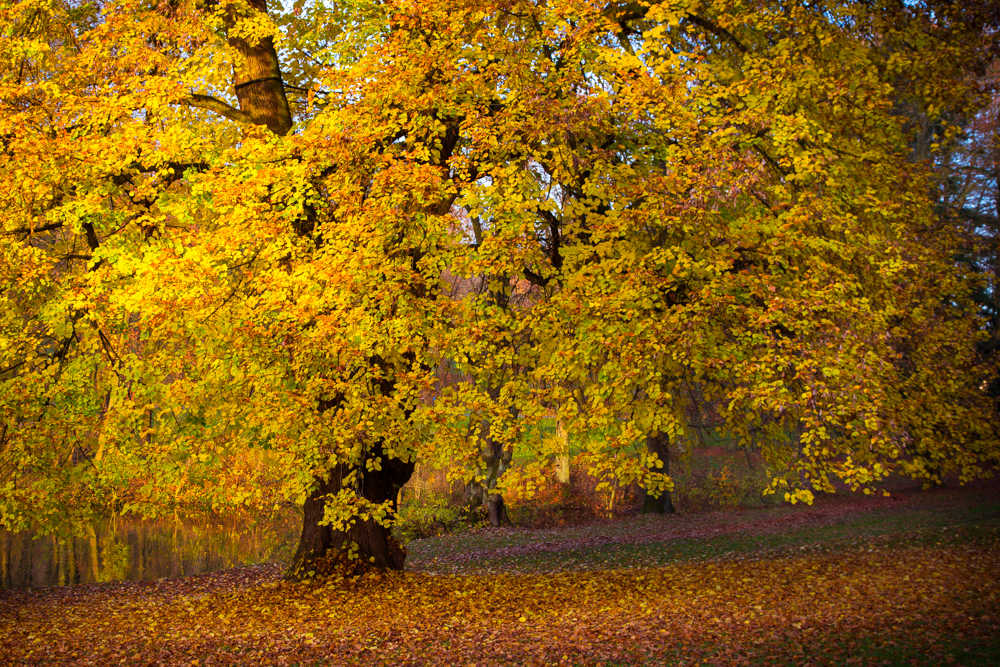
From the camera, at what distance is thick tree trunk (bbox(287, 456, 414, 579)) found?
45.1 feet

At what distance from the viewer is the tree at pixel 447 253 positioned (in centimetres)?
1081

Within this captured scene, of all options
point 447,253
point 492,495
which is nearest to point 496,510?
point 492,495

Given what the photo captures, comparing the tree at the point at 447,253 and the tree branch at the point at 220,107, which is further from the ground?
the tree branch at the point at 220,107

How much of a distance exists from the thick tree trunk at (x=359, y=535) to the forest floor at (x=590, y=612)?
1.49ft

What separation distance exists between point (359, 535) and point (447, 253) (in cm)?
538

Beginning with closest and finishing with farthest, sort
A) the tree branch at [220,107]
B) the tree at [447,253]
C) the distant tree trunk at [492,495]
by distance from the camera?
1. the tree at [447,253]
2. the tree branch at [220,107]
3. the distant tree trunk at [492,495]

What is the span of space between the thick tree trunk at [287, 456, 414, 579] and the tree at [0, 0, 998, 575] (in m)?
0.16

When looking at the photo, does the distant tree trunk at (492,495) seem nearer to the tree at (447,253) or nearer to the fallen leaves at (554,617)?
the fallen leaves at (554,617)

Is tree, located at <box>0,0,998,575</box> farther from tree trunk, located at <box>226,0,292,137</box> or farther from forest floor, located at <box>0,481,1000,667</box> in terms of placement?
forest floor, located at <box>0,481,1000,667</box>

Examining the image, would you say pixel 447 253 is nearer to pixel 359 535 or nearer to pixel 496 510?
pixel 359 535

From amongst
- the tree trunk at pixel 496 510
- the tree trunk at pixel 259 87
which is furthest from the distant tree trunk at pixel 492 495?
the tree trunk at pixel 259 87

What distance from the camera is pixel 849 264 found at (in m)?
13.0

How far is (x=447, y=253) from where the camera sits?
1177 centimetres

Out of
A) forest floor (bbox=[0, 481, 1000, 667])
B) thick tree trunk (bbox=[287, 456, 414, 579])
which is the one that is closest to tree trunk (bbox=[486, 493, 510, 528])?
forest floor (bbox=[0, 481, 1000, 667])
